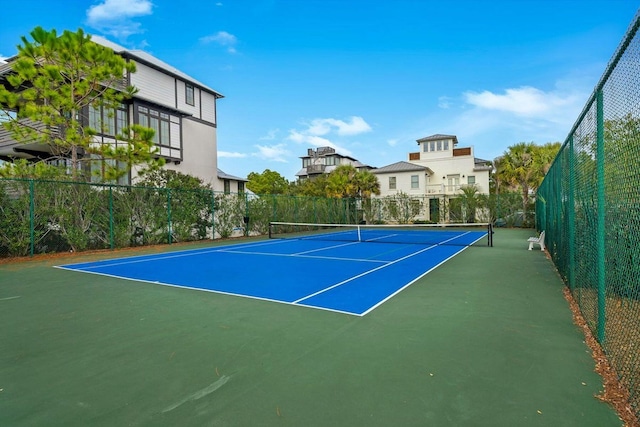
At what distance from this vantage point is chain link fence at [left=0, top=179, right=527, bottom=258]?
11820 millimetres

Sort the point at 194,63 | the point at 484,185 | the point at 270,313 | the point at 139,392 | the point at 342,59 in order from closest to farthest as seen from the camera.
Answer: the point at 139,392 < the point at 270,313 < the point at 342,59 < the point at 194,63 < the point at 484,185

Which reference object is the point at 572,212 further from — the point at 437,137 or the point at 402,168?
the point at 437,137

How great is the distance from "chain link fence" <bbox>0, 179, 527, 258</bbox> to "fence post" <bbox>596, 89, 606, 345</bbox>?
47.4 ft

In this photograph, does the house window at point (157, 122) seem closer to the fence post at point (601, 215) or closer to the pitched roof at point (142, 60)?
the pitched roof at point (142, 60)

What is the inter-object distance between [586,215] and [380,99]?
71.3 feet

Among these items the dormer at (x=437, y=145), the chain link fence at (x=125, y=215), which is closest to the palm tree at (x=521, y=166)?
the chain link fence at (x=125, y=215)

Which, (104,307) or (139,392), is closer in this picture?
(139,392)

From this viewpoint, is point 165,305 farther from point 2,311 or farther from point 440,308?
point 440,308

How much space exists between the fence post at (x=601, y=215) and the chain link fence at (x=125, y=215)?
14448 millimetres

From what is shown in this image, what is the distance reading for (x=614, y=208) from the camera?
334 centimetres

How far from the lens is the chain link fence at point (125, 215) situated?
11820 mm

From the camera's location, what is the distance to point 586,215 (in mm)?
4461

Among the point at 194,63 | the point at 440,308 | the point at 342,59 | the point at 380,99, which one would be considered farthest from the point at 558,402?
the point at 194,63

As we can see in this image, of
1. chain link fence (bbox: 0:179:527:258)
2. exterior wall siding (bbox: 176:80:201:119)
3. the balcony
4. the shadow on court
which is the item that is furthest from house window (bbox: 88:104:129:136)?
the balcony
